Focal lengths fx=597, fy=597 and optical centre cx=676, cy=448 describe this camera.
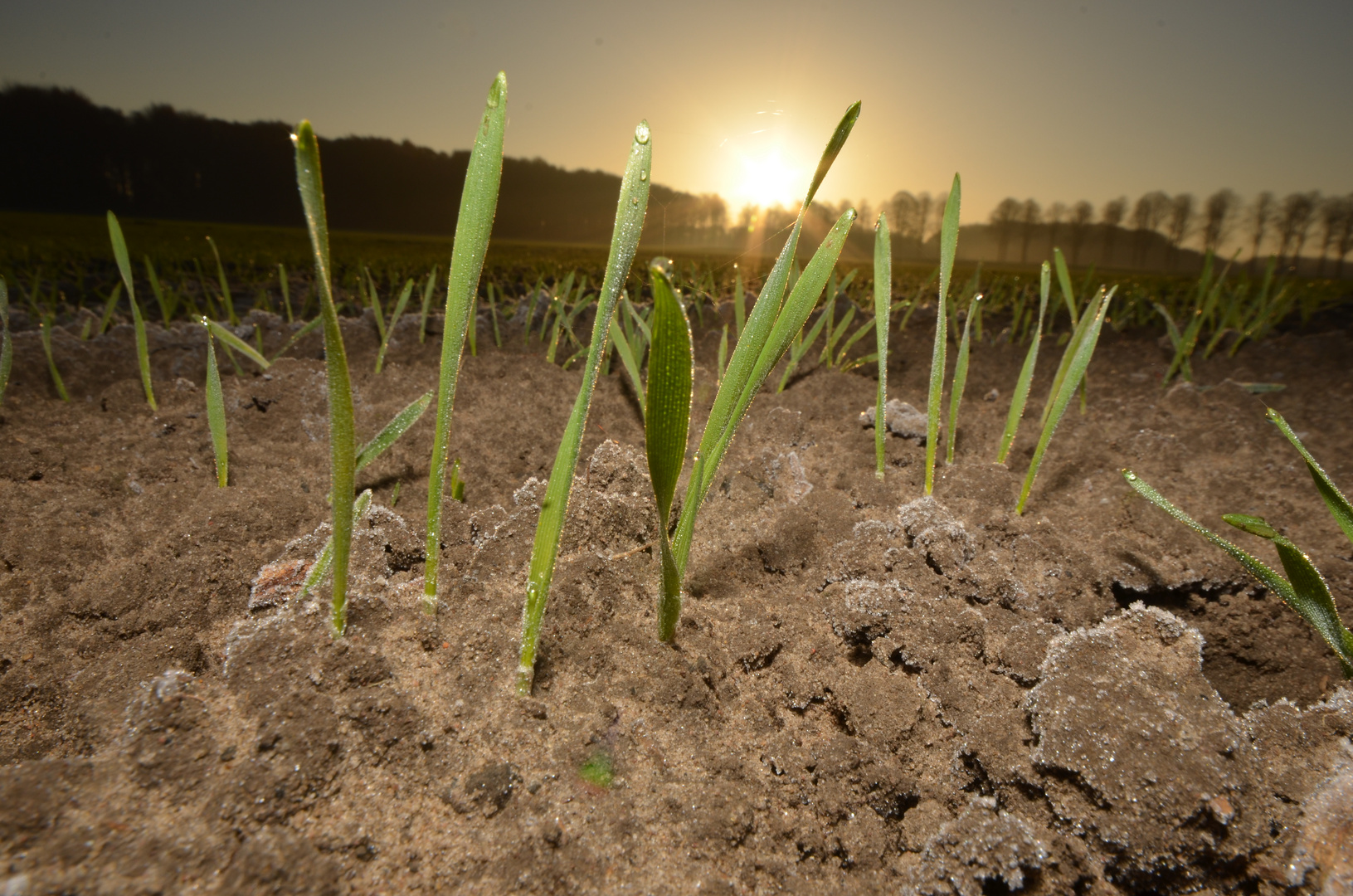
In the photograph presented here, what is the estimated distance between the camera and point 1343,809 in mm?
428

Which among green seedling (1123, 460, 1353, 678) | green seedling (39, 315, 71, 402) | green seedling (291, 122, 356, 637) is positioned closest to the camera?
green seedling (291, 122, 356, 637)

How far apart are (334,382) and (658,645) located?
1.15ft

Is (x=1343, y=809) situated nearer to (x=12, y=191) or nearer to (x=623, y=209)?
(x=623, y=209)

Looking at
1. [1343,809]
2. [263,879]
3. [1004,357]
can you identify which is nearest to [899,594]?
[1343,809]

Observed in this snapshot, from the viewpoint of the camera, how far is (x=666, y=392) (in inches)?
16.8

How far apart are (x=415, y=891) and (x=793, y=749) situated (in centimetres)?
30

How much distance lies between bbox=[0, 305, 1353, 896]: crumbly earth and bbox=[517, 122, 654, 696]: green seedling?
0.21 feet

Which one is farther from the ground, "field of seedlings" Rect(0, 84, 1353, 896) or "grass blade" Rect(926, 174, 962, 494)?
"grass blade" Rect(926, 174, 962, 494)

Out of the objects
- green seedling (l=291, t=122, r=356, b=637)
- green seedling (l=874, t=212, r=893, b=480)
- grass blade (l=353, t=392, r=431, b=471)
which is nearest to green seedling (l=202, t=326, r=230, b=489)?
grass blade (l=353, t=392, r=431, b=471)

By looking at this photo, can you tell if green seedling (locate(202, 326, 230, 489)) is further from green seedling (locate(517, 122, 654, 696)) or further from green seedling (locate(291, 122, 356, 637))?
green seedling (locate(517, 122, 654, 696))

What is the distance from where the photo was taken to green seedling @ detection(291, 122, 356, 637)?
379mm

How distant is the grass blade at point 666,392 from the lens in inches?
15.2

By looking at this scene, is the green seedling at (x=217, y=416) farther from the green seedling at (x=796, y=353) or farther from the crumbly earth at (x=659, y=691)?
the green seedling at (x=796, y=353)

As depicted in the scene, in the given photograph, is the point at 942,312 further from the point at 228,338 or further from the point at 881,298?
the point at 228,338
